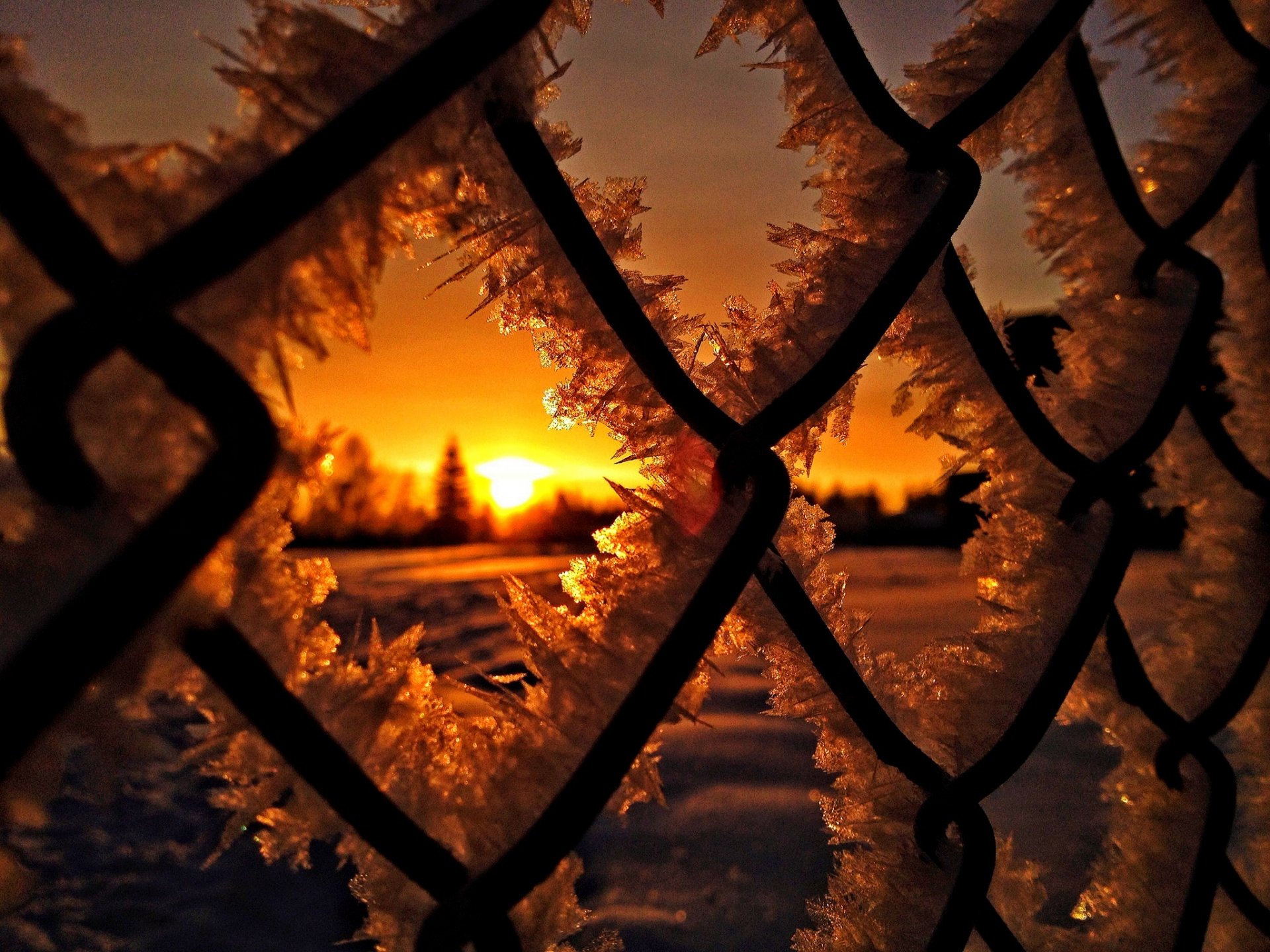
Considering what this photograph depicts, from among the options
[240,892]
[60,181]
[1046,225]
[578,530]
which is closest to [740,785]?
[240,892]

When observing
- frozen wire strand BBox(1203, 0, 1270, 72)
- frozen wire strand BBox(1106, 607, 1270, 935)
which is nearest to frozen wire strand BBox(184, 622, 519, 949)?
frozen wire strand BBox(1106, 607, 1270, 935)

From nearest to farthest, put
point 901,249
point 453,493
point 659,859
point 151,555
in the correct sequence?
1. point 151,555
2. point 901,249
3. point 659,859
4. point 453,493

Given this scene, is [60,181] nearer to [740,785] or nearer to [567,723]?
[567,723]

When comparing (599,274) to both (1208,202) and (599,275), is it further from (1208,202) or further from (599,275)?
(1208,202)

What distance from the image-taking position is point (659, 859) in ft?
4.00

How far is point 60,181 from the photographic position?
273 mm

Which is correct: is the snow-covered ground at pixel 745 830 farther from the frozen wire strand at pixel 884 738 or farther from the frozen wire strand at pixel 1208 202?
the frozen wire strand at pixel 1208 202

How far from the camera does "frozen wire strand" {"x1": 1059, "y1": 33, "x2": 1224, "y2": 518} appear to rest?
69 cm

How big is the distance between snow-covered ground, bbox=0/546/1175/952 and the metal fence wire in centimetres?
18

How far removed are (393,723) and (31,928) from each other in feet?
3.24

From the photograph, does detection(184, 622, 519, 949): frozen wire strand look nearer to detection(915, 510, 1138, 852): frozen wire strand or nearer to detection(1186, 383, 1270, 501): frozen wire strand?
detection(915, 510, 1138, 852): frozen wire strand

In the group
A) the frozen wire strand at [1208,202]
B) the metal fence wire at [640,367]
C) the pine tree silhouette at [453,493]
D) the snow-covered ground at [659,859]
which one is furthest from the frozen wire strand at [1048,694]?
the pine tree silhouette at [453,493]

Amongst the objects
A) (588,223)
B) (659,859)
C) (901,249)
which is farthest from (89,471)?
(659,859)

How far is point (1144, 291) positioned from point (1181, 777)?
48 cm
